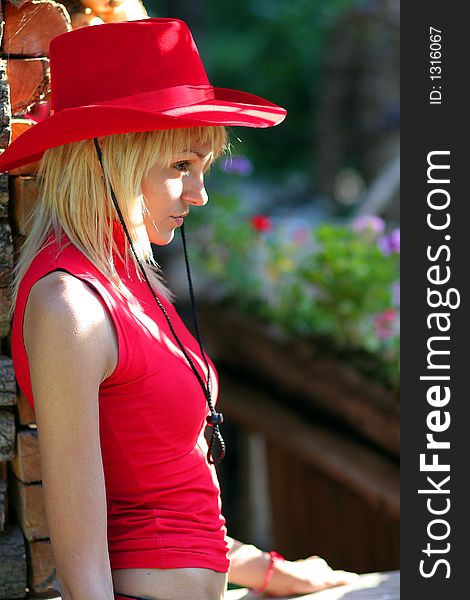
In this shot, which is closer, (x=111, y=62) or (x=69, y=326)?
(x=69, y=326)

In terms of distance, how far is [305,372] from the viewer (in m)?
4.55

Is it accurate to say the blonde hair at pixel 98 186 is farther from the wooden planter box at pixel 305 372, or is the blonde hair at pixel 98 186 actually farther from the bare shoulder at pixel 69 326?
the wooden planter box at pixel 305 372

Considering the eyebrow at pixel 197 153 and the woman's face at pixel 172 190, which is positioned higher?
the eyebrow at pixel 197 153

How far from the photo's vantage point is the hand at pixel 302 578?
88.4 inches

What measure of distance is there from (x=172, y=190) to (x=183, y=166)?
59mm

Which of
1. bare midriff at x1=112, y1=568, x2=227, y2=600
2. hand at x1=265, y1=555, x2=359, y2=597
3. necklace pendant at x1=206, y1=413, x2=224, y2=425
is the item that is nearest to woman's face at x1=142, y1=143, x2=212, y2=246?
necklace pendant at x1=206, y1=413, x2=224, y2=425

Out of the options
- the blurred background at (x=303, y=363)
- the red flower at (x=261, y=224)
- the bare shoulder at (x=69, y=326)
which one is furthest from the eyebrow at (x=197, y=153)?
the red flower at (x=261, y=224)

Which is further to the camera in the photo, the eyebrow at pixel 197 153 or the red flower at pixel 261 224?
the red flower at pixel 261 224

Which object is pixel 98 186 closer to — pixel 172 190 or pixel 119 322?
pixel 172 190

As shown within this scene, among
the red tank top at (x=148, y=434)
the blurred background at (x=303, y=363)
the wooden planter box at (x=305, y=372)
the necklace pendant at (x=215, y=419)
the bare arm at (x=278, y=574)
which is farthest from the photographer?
the blurred background at (x=303, y=363)

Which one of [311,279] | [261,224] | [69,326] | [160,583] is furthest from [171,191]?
[261,224]

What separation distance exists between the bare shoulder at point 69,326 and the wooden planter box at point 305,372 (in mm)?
2592

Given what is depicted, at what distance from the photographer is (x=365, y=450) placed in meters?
4.35

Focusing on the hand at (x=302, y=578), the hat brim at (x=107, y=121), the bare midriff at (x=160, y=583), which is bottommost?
the hand at (x=302, y=578)
